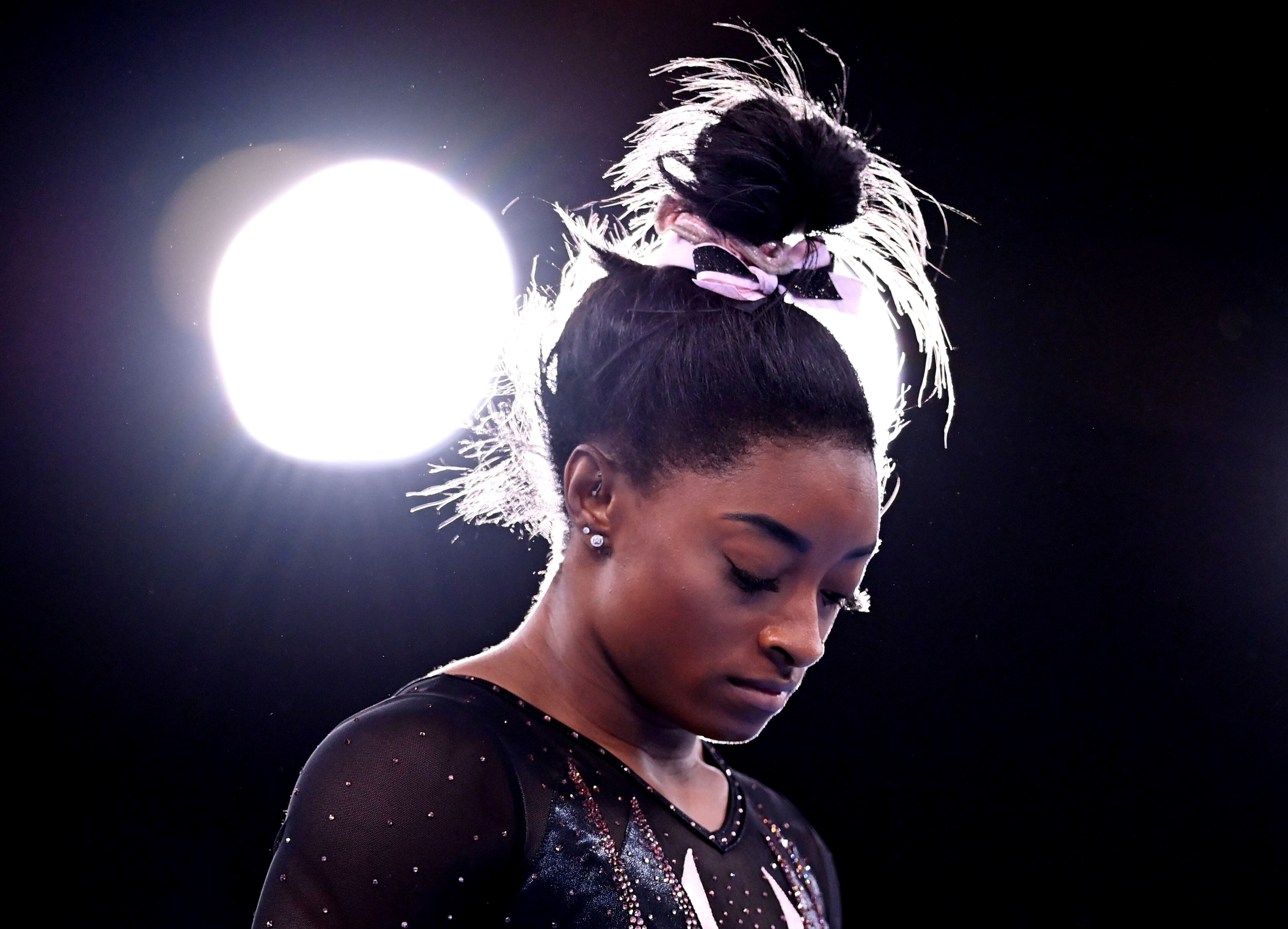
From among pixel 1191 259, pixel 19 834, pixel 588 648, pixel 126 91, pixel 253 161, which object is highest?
pixel 126 91

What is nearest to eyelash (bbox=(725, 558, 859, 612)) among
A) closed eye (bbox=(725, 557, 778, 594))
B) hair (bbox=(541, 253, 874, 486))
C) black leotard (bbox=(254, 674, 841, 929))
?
closed eye (bbox=(725, 557, 778, 594))

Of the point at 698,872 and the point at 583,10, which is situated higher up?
the point at 583,10

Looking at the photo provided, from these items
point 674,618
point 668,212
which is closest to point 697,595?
point 674,618

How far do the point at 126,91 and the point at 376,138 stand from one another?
14.3 inches

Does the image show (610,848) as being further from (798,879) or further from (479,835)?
(798,879)

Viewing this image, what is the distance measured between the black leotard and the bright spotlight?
78 centimetres

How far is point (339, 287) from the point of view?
5.79 feet

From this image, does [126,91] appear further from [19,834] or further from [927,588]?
[927,588]

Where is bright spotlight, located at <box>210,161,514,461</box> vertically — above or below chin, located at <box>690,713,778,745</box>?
above

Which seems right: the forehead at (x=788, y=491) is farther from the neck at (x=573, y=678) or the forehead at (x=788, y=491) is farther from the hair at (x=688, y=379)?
the neck at (x=573, y=678)

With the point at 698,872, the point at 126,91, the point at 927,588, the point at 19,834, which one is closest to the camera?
the point at 698,872

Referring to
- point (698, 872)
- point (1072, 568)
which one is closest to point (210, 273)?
point (698, 872)

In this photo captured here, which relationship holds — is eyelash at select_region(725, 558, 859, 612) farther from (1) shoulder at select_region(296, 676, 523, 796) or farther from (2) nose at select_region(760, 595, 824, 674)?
(1) shoulder at select_region(296, 676, 523, 796)

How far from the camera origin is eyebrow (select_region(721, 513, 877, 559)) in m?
1.05
